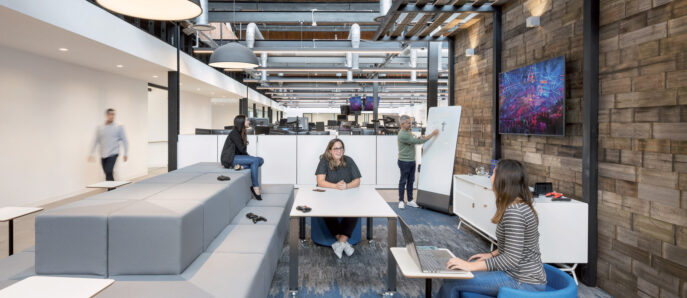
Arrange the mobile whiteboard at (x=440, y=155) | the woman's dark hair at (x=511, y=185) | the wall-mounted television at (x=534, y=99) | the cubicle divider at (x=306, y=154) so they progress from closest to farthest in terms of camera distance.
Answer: the woman's dark hair at (x=511, y=185) < the wall-mounted television at (x=534, y=99) < the mobile whiteboard at (x=440, y=155) < the cubicle divider at (x=306, y=154)

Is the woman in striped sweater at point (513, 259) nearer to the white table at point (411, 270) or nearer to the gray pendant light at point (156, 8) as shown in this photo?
the white table at point (411, 270)

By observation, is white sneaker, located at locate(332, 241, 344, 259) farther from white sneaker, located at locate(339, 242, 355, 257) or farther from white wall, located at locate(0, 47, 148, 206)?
white wall, located at locate(0, 47, 148, 206)

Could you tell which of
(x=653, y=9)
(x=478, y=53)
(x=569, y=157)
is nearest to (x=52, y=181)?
(x=478, y=53)

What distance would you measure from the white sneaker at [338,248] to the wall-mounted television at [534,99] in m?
2.50

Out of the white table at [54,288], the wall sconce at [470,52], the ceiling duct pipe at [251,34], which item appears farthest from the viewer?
the ceiling duct pipe at [251,34]

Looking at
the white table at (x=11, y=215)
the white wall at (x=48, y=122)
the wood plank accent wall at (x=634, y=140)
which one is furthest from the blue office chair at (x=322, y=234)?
the white wall at (x=48, y=122)

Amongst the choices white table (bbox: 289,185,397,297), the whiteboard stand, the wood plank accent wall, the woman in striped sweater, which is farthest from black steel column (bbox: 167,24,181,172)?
the woman in striped sweater

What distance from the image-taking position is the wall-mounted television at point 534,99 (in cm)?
371

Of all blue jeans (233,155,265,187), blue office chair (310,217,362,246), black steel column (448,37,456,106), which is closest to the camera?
blue office chair (310,217,362,246)

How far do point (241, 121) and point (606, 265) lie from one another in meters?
4.41

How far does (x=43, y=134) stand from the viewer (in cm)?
677

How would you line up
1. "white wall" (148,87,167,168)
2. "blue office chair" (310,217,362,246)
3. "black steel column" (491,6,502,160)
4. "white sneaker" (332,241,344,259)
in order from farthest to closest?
"white wall" (148,87,167,168)
"black steel column" (491,6,502,160)
"blue office chair" (310,217,362,246)
"white sneaker" (332,241,344,259)

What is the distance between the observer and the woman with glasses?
4.13 metres

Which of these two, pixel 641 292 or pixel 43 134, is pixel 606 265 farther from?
pixel 43 134
